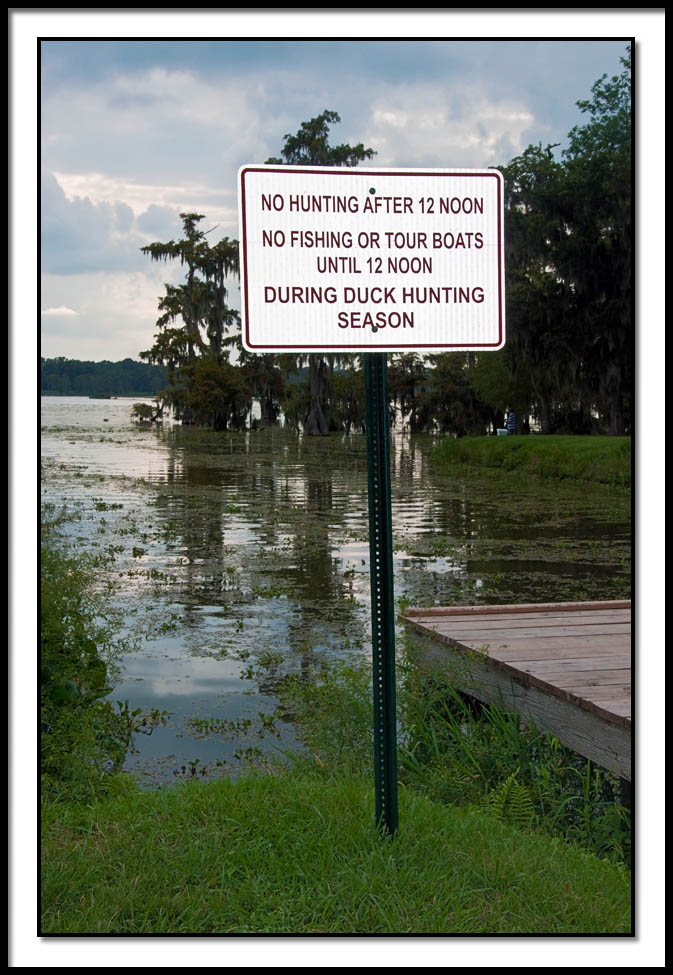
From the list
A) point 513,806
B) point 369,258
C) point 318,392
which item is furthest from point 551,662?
point 318,392

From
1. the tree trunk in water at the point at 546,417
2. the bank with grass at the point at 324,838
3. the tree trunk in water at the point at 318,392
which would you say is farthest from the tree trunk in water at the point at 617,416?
the bank with grass at the point at 324,838

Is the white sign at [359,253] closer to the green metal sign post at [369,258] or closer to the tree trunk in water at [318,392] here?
the green metal sign post at [369,258]

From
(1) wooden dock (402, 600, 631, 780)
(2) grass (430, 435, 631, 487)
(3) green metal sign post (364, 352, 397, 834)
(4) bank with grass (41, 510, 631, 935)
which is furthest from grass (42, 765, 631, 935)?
(2) grass (430, 435, 631, 487)

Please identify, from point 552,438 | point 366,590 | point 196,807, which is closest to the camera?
point 196,807

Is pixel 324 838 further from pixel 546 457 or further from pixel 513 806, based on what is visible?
pixel 546 457

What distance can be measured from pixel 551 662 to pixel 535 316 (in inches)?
849

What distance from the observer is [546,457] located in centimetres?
2239

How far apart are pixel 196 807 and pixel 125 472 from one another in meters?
18.4

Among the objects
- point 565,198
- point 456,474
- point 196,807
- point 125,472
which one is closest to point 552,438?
point 456,474

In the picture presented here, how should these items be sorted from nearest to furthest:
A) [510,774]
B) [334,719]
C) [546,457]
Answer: [510,774] → [334,719] → [546,457]

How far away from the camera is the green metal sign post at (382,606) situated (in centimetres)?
308

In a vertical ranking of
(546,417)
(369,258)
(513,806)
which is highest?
(546,417)
